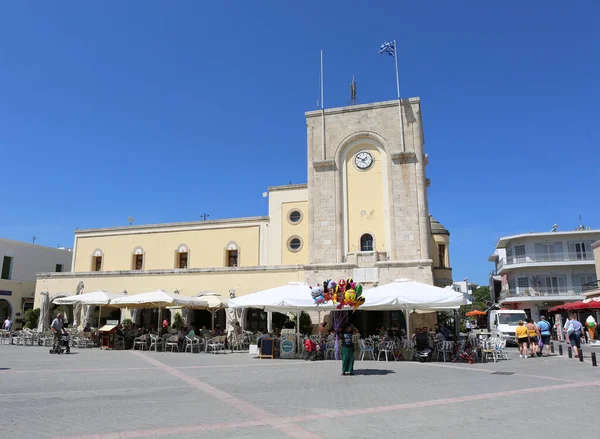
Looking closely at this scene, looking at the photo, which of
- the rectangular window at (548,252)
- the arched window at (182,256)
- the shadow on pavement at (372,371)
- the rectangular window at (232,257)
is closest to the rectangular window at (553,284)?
the rectangular window at (548,252)

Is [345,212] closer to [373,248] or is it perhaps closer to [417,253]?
[373,248]

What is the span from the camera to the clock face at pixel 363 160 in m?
25.1

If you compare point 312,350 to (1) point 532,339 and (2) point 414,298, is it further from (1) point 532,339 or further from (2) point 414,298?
(1) point 532,339

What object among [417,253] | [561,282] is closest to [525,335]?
[417,253]

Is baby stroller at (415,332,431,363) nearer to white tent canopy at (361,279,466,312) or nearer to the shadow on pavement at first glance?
white tent canopy at (361,279,466,312)

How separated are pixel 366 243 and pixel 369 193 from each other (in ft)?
8.89

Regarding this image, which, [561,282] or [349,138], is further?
[561,282]

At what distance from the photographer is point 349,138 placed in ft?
82.9

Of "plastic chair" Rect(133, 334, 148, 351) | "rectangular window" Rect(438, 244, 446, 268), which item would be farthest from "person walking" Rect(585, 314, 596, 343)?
"plastic chair" Rect(133, 334, 148, 351)

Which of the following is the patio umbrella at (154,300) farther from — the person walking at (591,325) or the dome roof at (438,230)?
the person walking at (591,325)

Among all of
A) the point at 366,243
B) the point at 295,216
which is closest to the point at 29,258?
the point at 295,216

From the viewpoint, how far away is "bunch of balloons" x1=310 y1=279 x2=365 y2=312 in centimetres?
1348

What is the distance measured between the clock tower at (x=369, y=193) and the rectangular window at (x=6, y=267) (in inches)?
1056

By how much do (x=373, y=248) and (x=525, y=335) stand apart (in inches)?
328
